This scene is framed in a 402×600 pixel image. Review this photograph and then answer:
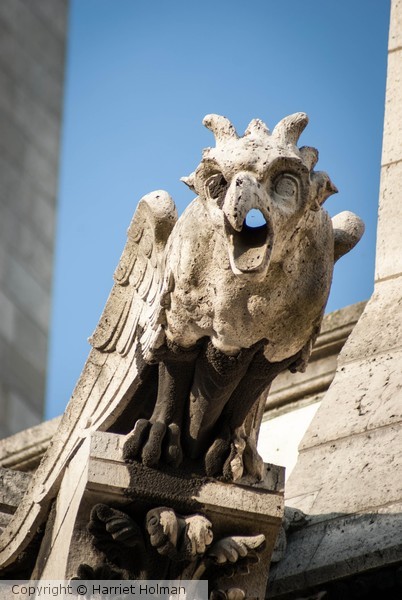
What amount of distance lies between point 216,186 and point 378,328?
2022 mm

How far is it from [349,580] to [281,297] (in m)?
1.21

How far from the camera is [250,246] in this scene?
618 cm

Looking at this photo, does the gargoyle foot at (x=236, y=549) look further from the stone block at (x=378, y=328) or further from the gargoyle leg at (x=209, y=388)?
the stone block at (x=378, y=328)

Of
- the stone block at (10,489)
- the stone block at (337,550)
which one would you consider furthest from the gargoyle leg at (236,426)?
the stone block at (10,489)

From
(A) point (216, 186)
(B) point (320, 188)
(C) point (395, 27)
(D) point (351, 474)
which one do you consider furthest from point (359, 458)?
(C) point (395, 27)

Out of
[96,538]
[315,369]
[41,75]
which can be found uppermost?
[41,75]

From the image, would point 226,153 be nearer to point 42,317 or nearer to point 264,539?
point 264,539

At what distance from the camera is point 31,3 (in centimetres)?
2002

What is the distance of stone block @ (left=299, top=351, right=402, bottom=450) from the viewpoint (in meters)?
7.73

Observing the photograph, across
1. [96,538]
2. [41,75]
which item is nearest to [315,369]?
[96,538]

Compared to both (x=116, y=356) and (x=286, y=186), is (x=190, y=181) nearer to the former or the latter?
(x=286, y=186)

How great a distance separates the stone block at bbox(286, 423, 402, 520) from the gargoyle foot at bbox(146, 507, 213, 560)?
40.0 inches

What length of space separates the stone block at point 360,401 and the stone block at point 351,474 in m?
0.04

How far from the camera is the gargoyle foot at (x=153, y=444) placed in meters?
6.52
